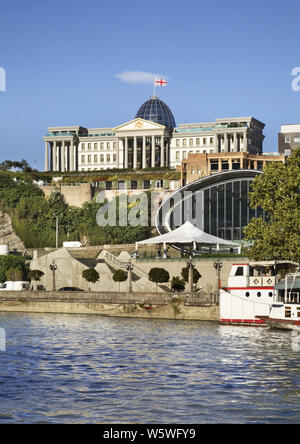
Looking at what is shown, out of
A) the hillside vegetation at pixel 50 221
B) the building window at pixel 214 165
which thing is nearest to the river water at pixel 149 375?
the hillside vegetation at pixel 50 221

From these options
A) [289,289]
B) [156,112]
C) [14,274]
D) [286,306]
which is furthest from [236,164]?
[286,306]

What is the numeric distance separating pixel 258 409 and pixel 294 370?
9.44 m

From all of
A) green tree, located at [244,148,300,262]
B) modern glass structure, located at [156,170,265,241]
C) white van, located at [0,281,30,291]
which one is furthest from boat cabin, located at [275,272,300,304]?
modern glass structure, located at [156,170,265,241]

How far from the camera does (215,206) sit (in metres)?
114

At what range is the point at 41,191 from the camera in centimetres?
14125

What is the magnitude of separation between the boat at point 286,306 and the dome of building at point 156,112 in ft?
422

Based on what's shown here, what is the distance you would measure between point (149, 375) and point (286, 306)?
21520 millimetres

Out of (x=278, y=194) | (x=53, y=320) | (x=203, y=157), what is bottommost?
(x=53, y=320)

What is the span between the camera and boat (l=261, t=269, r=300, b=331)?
5512 centimetres

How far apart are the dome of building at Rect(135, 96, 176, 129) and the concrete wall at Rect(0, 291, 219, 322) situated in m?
112

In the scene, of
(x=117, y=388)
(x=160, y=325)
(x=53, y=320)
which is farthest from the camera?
(x=53, y=320)

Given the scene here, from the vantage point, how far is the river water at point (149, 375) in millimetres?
27969
